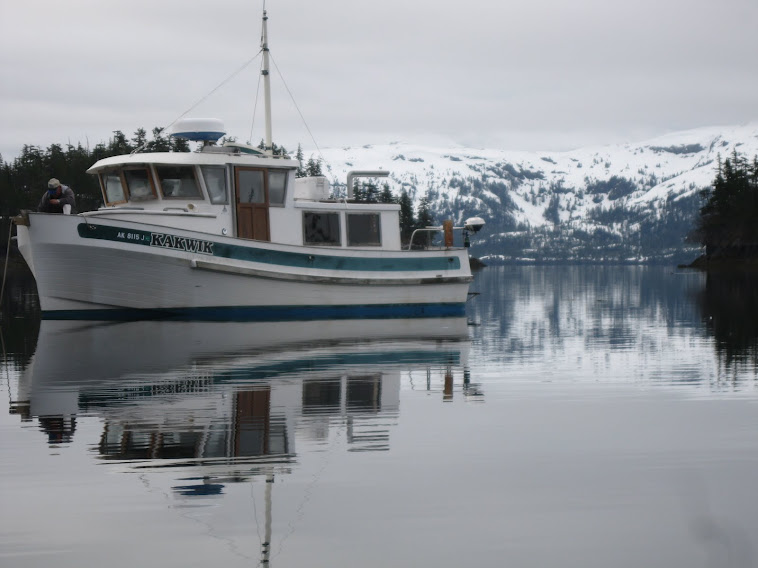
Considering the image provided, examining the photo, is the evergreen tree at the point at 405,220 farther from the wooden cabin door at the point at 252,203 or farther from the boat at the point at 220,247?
the wooden cabin door at the point at 252,203

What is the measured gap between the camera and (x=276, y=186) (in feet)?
86.3

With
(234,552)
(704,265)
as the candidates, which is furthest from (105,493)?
(704,265)

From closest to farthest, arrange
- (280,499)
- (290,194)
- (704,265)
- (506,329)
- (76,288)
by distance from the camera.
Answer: (280,499)
(506,329)
(76,288)
(290,194)
(704,265)

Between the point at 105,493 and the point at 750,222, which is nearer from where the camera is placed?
the point at 105,493

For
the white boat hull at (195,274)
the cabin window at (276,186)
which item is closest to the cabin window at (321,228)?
Result: the white boat hull at (195,274)

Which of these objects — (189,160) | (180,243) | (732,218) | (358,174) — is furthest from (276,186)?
(732,218)

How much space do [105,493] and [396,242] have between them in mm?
21976

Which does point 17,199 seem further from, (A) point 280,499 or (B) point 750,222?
(A) point 280,499

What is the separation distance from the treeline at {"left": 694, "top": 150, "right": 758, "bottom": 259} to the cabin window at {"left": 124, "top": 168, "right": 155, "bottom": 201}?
298 ft

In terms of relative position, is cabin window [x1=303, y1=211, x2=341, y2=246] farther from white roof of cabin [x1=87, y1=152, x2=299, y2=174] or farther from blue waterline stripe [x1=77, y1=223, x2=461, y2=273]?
white roof of cabin [x1=87, y1=152, x2=299, y2=174]

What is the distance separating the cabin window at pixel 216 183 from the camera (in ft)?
83.0

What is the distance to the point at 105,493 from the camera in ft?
22.2

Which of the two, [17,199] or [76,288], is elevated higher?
[17,199]

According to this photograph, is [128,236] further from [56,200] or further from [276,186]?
[276,186]
